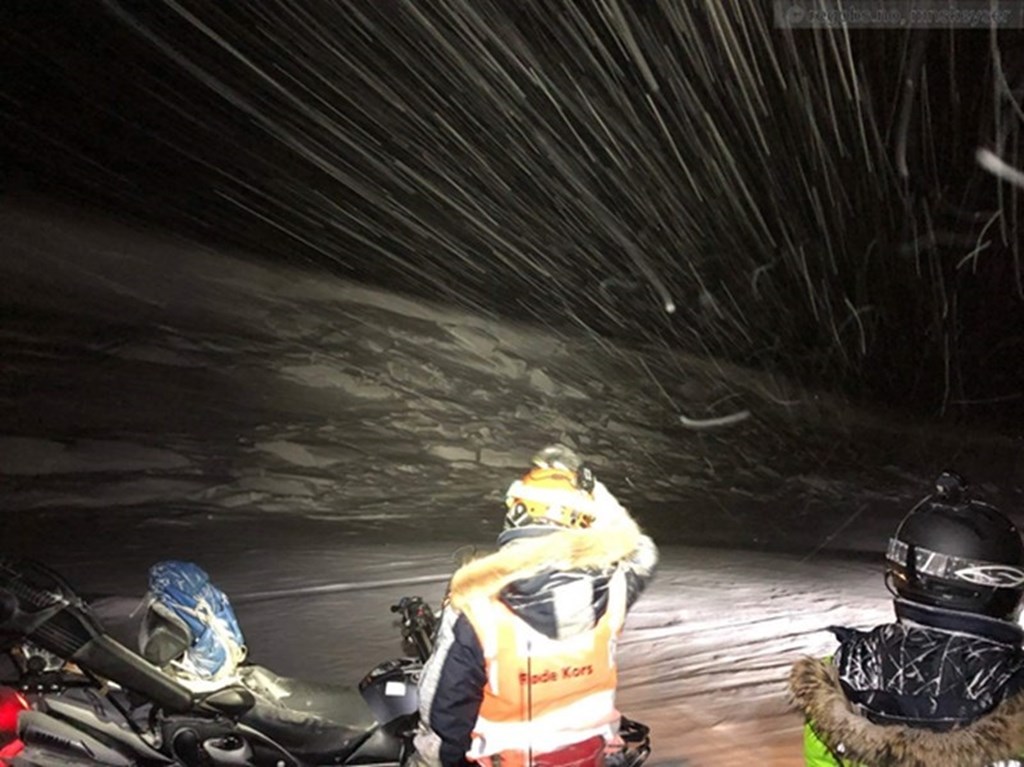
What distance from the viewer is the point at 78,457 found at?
11.8 m

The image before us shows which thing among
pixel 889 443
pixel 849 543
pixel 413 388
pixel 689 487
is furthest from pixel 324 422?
pixel 889 443

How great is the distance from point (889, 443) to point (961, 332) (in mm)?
4790

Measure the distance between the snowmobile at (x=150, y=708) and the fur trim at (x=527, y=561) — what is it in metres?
0.88

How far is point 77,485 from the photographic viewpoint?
1129 centimetres

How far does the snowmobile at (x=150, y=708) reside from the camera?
3.03m

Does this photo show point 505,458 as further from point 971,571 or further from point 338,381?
point 971,571

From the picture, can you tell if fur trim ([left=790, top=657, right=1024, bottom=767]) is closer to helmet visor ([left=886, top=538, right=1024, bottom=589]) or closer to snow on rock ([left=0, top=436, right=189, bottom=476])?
helmet visor ([left=886, top=538, right=1024, bottom=589])

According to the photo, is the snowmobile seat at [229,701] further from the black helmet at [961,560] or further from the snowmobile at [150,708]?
the black helmet at [961,560]

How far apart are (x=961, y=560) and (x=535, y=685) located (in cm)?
113

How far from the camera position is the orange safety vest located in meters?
2.37

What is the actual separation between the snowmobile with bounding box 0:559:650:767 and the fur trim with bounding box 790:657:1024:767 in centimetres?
126

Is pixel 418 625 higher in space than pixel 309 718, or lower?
higher

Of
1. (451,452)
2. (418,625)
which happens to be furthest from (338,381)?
(418,625)

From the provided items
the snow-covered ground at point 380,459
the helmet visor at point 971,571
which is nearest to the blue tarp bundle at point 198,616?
the snow-covered ground at point 380,459
